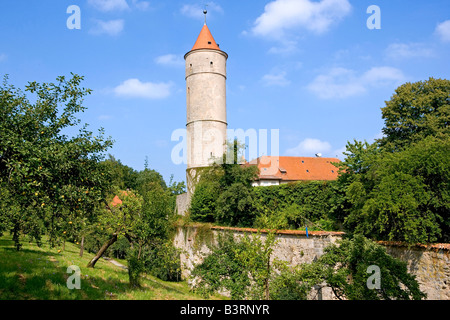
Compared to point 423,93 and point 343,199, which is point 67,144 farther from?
point 423,93

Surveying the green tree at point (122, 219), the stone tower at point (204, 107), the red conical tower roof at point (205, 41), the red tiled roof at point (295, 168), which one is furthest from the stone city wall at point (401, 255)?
the red conical tower roof at point (205, 41)

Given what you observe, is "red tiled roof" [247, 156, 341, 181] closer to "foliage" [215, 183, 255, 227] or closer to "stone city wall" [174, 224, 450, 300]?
"foliage" [215, 183, 255, 227]

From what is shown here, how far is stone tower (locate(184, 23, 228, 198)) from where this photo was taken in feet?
111

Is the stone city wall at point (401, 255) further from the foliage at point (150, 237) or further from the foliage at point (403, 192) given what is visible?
the foliage at point (150, 237)

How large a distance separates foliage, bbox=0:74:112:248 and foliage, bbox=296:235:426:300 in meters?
7.48

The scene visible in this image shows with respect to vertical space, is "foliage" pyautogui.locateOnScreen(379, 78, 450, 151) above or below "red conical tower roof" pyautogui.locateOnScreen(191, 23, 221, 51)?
below

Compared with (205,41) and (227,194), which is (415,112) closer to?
(227,194)

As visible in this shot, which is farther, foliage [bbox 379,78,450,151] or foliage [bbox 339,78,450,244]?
foliage [bbox 379,78,450,151]

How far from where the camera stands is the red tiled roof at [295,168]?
40.4 metres

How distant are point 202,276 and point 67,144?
11.7 metres

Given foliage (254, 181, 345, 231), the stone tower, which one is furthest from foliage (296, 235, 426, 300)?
the stone tower

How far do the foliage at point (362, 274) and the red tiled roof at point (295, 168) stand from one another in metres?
26.3

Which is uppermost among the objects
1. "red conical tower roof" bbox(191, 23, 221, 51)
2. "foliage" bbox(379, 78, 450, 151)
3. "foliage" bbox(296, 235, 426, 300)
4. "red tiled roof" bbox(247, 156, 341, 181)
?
"red conical tower roof" bbox(191, 23, 221, 51)
